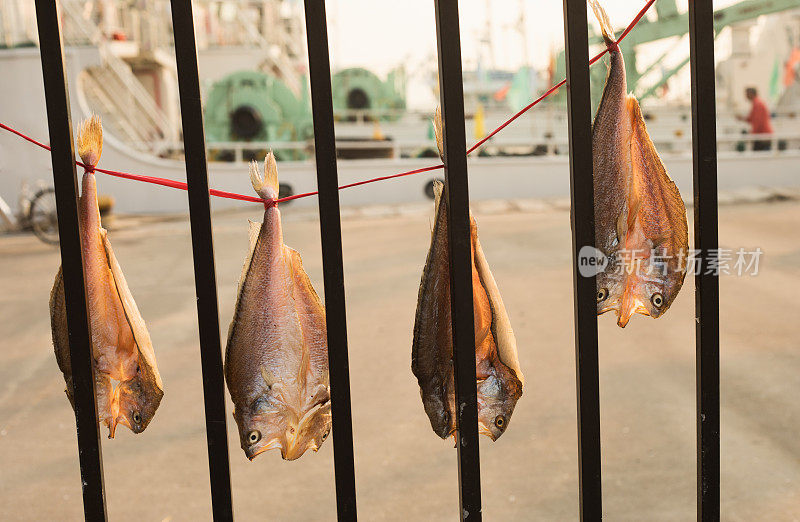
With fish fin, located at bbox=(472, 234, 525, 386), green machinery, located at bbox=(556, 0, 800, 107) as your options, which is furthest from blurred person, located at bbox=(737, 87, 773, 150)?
fish fin, located at bbox=(472, 234, 525, 386)

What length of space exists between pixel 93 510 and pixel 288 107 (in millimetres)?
12637

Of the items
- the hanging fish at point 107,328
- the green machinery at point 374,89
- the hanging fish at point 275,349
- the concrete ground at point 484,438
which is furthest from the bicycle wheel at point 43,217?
the hanging fish at point 275,349

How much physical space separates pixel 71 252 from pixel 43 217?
767cm

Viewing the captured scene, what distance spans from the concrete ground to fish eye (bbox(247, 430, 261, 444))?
52.5 inches

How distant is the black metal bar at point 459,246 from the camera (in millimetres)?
668

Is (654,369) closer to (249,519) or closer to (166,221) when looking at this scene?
(249,519)

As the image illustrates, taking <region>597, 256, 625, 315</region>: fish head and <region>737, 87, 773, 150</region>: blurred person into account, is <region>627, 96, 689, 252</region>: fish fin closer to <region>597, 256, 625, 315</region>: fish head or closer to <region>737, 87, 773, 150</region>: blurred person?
<region>597, 256, 625, 315</region>: fish head

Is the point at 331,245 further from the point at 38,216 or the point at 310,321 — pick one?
the point at 38,216

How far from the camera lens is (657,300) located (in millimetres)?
841

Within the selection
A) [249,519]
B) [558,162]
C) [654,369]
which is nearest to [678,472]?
[654,369]

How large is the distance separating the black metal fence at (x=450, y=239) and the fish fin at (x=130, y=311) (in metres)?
0.07

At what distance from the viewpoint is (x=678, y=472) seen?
7.22 ft

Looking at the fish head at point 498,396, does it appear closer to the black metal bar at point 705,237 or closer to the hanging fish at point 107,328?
the black metal bar at point 705,237

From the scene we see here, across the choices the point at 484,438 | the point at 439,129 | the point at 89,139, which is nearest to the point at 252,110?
the point at 484,438
